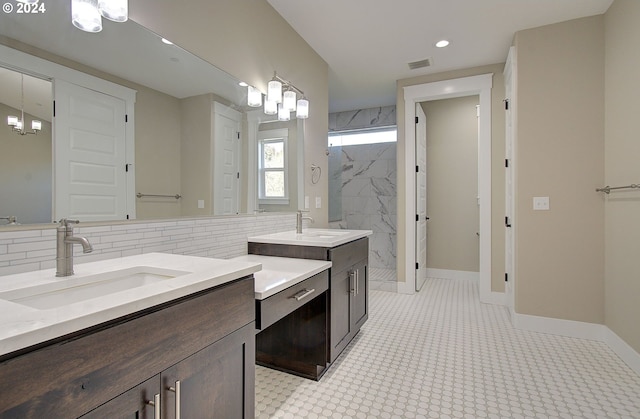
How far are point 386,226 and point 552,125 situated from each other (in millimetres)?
2810

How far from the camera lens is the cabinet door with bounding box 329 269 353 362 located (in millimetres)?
1971

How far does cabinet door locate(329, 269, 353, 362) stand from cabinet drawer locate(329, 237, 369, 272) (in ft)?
0.16

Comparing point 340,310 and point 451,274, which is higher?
point 340,310

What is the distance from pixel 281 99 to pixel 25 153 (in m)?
1.71

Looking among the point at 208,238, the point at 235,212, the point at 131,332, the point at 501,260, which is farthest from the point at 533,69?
the point at 131,332

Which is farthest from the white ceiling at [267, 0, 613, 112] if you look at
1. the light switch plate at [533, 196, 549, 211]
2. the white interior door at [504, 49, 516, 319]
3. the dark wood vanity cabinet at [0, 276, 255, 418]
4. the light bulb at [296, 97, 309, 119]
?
the dark wood vanity cabinet at [0, 276, 255, 418]

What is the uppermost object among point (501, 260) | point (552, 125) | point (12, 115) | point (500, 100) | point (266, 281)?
point (500, 100)

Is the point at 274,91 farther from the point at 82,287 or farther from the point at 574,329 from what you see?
the point at 574,329

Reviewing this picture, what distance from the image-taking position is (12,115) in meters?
1.02

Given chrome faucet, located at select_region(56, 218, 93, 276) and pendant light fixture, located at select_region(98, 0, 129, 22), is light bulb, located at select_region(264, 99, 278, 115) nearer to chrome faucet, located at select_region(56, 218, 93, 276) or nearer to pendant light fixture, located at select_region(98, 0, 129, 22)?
pendant light fixture, located at select_region(98, 0, 129, 22)

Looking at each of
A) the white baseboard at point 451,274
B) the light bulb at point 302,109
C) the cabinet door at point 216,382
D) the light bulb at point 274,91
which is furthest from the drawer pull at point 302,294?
the white baseboard at point 451,274

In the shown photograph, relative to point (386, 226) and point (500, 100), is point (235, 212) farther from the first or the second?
point (386, 226)

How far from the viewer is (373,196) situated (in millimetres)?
5230

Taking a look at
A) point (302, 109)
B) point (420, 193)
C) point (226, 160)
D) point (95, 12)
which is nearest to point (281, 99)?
point (302, 109)
